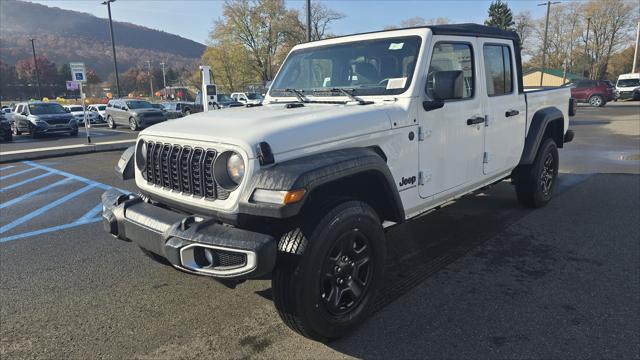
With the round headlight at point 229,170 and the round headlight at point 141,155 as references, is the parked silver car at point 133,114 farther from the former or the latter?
the round headlight at point 229,170

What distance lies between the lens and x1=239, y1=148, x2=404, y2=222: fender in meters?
2.48

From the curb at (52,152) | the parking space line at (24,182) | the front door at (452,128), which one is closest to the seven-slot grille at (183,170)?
the front door at (452,128)

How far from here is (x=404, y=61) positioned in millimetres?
3711

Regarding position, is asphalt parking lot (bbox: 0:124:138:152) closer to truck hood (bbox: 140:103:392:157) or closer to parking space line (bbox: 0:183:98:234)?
parking space line (bbox: 0:183:98:234)

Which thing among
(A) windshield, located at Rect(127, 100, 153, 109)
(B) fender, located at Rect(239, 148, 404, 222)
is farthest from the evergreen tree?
(B) fender, located at Rect(239, 148, 404, 222)

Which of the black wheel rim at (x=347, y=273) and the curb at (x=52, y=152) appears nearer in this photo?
the black wheel rim at (x=347, y=273)

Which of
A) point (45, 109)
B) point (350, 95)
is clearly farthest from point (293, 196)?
point (45, 109)

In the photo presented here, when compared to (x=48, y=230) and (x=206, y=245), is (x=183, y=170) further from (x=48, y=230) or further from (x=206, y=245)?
(x=48, y=230)

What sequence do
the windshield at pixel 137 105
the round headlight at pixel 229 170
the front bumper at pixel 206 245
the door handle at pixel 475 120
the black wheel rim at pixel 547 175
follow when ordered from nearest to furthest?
1. the front bumper at pixel 206 245
2. the round headlight at pixel 229 170
3. the door handle at pixel 475 120
4. the black wheel rim at pixel 547 175
5. the windshield at pixel 137 105

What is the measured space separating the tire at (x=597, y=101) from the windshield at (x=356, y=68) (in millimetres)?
31763

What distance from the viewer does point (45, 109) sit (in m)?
20.0

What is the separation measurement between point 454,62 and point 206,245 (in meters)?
2.86

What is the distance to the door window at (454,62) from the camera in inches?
147

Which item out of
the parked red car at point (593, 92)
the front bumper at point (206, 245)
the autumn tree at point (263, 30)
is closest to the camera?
the front bumper at point (206, 245)
